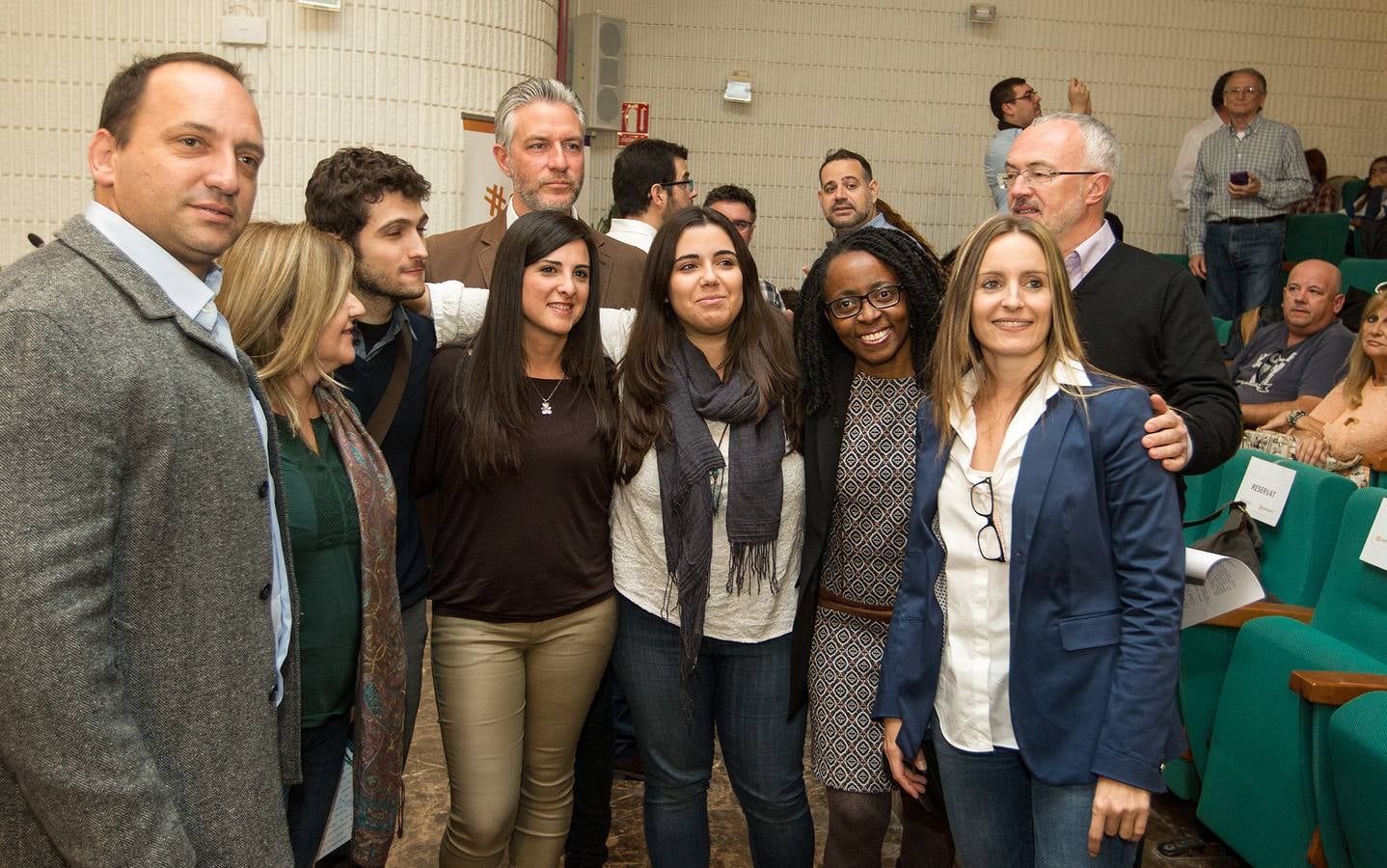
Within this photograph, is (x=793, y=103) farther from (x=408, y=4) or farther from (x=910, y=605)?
(x=910, y=605)

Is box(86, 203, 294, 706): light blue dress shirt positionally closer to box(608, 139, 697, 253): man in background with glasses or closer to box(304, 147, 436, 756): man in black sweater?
box(304, 147, 436, 756): man in black sweater

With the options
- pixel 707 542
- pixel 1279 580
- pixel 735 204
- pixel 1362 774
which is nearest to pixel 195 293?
pixel 707 542

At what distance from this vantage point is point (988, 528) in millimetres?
1903

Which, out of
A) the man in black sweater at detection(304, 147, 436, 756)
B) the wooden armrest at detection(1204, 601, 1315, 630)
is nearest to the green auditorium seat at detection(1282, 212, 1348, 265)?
the wooden armrest at detection(1204, 601, 1315, 630)

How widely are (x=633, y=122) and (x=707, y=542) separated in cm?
576

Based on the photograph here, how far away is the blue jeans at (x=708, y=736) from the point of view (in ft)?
7.67

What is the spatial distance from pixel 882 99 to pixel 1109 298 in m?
6.13

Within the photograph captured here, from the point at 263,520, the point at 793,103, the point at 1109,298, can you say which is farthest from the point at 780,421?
the point at 793,103

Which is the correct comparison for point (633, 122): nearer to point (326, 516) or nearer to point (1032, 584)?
point (326, 516)

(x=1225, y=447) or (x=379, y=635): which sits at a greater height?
(x=1225, y=447)

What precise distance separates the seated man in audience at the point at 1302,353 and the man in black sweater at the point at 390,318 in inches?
165

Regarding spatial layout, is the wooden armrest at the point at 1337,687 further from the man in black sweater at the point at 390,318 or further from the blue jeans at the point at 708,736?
the man in black sweater at the point at 390,318

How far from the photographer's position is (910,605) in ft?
6.70

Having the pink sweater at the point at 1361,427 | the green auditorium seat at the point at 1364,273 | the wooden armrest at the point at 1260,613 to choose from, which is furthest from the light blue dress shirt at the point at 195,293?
the green auditorium seat at the point at 1364,273
